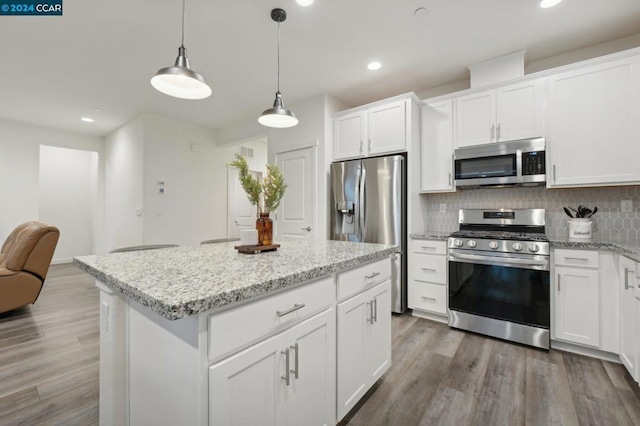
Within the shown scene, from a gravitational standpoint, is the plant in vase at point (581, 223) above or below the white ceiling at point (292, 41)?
below

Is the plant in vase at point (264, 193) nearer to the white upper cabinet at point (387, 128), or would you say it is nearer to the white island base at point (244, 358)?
the white island base at point (244, 358)

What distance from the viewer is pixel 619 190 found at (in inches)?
97.7

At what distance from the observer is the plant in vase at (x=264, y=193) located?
1616mm

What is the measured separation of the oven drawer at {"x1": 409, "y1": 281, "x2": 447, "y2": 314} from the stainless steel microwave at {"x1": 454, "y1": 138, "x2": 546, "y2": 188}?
111cm

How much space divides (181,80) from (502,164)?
2777mm

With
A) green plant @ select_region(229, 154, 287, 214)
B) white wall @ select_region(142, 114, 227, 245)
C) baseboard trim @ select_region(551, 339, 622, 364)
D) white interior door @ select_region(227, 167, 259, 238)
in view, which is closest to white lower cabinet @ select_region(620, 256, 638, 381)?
baseboard trim @ select_region(551, 339, 622, 364)

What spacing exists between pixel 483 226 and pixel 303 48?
103 inches

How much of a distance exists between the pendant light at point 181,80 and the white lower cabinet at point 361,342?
143 cm

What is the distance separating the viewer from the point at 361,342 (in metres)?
1.55

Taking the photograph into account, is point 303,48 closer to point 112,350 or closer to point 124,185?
point 112,350

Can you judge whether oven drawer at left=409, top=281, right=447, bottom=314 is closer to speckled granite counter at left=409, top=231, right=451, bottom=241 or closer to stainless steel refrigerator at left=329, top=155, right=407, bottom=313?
stainless steel refrigerator at left=329, top=155, right=407, bottom=313

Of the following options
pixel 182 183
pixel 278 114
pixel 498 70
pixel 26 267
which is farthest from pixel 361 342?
pixel 182 183

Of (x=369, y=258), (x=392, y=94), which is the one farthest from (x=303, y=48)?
(x=369, y=258)

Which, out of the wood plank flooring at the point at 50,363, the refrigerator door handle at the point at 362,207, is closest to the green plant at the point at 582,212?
the refrigerator door handle at the point at 362,207
